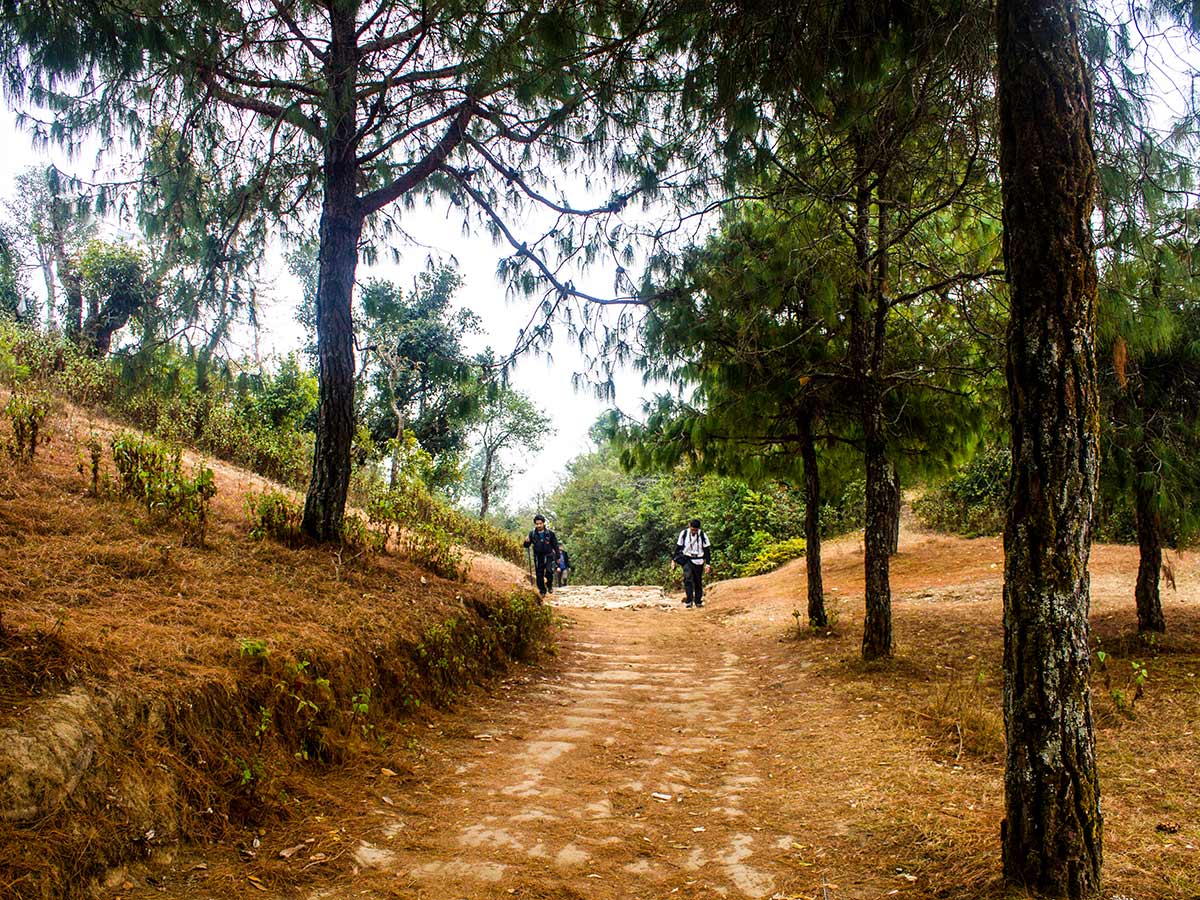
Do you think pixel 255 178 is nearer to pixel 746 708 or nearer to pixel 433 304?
pixel 746 708

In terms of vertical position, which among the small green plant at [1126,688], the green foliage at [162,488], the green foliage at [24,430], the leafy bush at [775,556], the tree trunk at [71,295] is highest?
the tree trunk at [71,295]

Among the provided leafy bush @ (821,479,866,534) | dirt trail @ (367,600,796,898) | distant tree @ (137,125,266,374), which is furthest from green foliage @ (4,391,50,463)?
leafy bush @ (821,479,866,534)

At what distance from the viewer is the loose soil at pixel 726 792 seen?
8.87 ft

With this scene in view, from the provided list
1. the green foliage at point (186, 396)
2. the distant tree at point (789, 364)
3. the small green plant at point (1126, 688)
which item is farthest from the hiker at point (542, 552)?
the small green plant at point (1126, 688)

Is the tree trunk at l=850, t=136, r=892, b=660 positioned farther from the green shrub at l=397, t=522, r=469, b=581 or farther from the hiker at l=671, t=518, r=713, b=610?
the hiker at l=671, t=518, r=713, b=610

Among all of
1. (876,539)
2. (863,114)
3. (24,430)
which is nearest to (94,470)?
(24,430)

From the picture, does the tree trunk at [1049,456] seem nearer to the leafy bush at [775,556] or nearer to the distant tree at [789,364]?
the distant tree at [789,364]

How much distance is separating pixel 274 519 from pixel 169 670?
310 centimetres

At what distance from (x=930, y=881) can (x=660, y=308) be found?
5009mm

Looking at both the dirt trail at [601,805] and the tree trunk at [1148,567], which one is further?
the tree trunk at [1148,567]

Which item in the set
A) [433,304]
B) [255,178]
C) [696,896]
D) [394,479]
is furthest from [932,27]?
[433,304]

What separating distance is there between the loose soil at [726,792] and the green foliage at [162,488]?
2.54 metres

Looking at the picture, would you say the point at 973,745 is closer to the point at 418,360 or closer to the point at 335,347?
the point at 335,347

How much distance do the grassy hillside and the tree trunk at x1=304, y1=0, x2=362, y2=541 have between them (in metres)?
0.53
